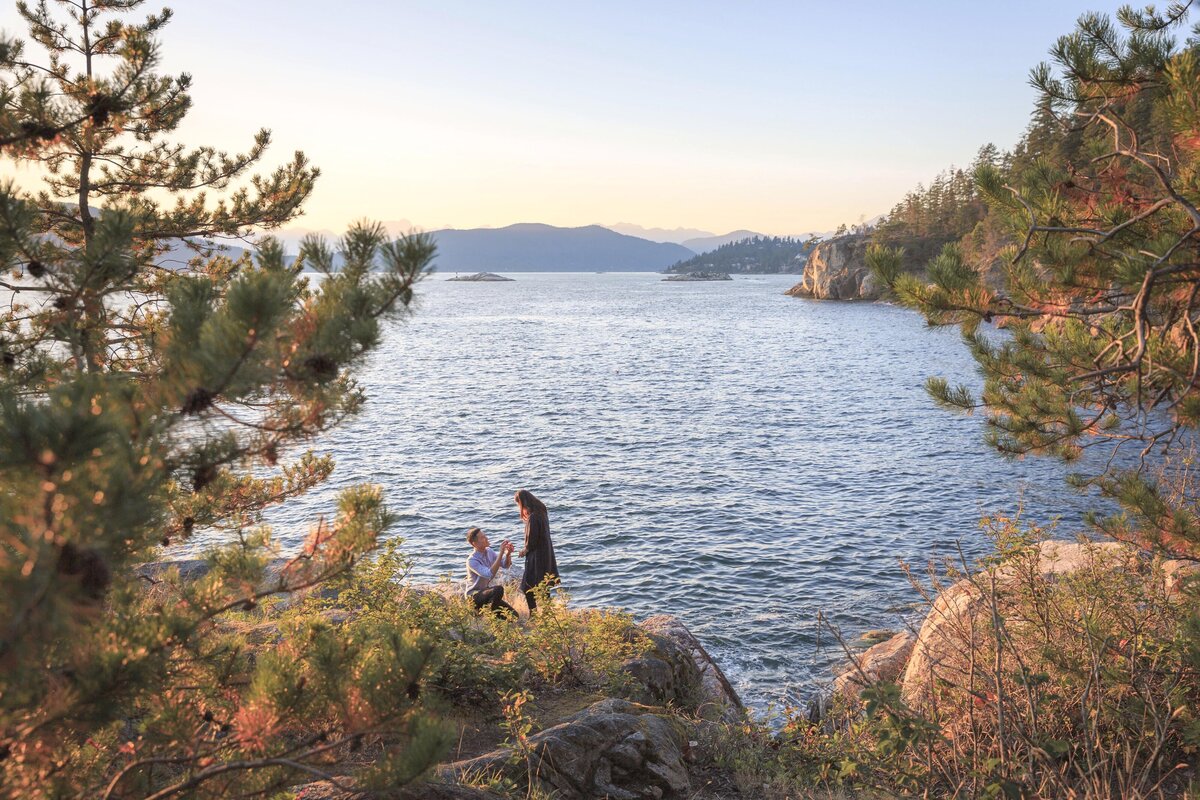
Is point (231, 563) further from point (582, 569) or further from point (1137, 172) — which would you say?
point (582, 569)

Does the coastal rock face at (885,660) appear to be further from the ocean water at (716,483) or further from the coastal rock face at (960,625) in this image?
the ocean water at (716,483)

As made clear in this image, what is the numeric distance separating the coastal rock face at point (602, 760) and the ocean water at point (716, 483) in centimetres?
177

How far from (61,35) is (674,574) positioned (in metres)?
12.4

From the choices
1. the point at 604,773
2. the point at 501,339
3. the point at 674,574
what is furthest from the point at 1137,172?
the point at 501,339

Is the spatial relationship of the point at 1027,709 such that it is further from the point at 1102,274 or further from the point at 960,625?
the point at 1102,274

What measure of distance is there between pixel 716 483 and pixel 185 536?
18247 mm

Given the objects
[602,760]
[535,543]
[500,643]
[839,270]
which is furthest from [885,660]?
[839,270]

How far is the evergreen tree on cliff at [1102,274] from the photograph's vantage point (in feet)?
15.9

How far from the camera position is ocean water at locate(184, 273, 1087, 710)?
1345cm

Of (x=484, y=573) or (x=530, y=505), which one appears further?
(x=530, y=505)

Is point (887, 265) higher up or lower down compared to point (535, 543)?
higher up

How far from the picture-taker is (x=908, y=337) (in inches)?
2507

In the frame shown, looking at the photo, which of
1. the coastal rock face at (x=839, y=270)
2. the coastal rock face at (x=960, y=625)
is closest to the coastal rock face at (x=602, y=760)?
the coastal rock face at (x=960, y=625)

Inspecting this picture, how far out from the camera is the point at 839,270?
114 meters
